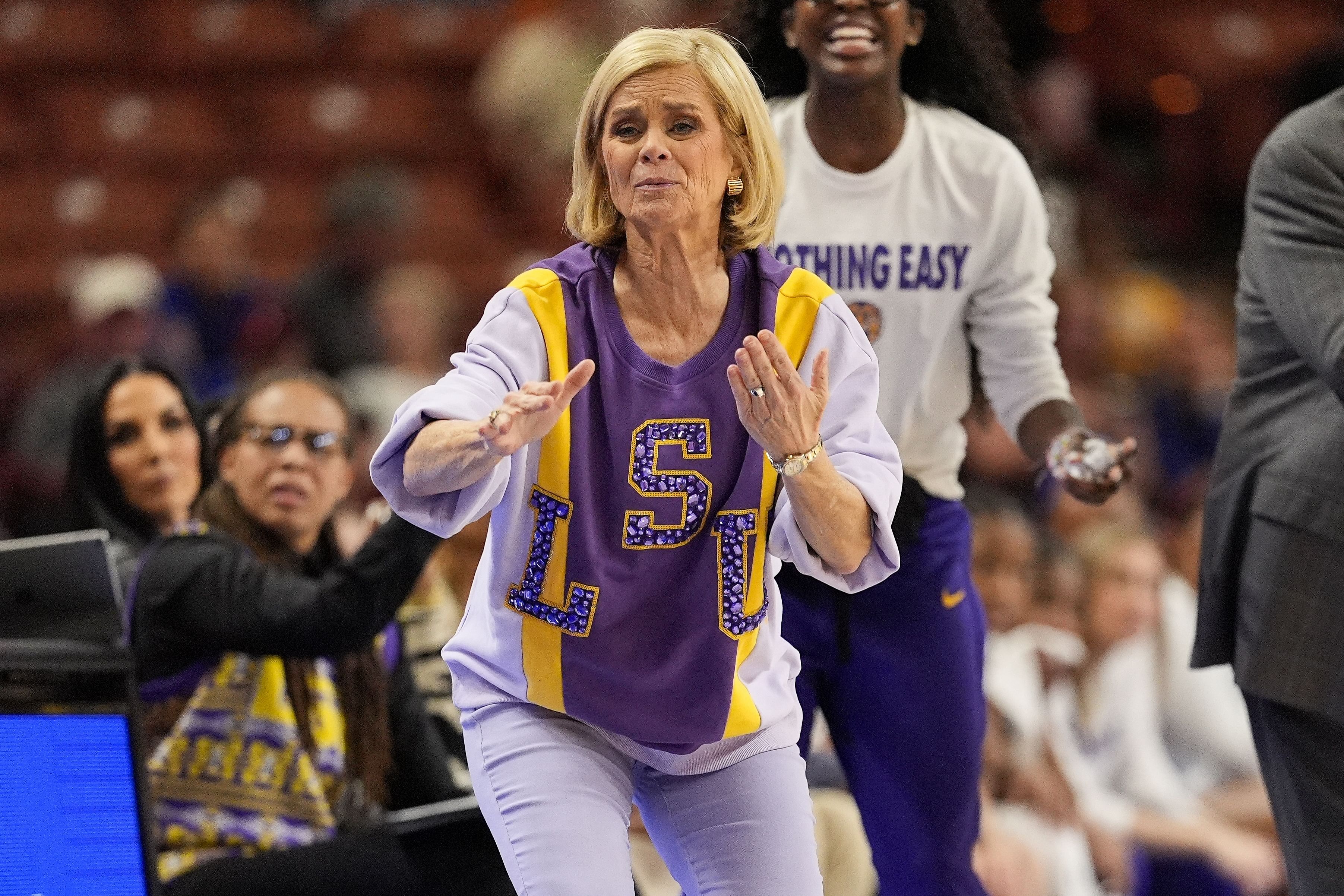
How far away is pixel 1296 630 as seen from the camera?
9.10 feet

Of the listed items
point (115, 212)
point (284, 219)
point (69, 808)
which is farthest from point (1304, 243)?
point (115, 212)

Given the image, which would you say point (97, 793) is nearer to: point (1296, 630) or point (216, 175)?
point (1296, 630)

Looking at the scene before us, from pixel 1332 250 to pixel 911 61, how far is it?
91 cm

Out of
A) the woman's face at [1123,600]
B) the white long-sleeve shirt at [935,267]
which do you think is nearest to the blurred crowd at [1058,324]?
the woman's face at [1123,600]

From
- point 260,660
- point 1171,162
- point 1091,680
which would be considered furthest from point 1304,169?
point 1171,162

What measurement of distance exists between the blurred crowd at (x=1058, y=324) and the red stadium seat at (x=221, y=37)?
10 cm

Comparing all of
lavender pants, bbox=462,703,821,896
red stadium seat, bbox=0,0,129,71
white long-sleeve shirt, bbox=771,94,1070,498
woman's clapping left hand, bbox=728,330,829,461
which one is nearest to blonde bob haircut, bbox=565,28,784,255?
woman's clapping left hand, bbox=728,330,829,461

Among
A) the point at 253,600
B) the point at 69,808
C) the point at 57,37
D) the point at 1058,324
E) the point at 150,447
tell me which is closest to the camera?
the point at 69,808

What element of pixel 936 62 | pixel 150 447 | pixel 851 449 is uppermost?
pixel 936 62

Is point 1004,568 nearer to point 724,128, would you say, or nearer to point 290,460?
point 290,460

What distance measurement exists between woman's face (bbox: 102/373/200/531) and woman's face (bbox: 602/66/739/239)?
1.81 metres

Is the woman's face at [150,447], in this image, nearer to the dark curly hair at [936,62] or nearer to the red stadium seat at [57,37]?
the dark curly hair at [936,62]

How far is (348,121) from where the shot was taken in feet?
25.4

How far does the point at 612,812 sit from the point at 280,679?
1398mm
